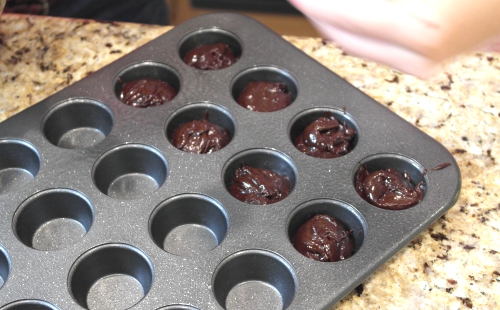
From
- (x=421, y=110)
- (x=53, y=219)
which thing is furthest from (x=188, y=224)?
(x=421, y=110)

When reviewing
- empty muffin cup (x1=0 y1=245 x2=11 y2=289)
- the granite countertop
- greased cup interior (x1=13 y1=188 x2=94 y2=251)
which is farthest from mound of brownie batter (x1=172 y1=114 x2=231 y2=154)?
empty muffin cup (x1=0 y1=245 x2=11 y2=289)

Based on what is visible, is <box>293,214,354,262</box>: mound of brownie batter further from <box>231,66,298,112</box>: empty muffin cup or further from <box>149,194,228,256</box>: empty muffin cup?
<box>231,66,298,112</box>: empty muffin cup

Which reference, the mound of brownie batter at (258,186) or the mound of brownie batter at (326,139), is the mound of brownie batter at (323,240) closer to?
the mound of brownie batter at (258,186)

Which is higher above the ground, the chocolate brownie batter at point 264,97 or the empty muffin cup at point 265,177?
the chocolate brownie batter at point 264,97

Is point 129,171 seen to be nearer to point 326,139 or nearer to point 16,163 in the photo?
point 16,163

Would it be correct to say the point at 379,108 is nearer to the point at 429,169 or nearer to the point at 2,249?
the point at 429,169

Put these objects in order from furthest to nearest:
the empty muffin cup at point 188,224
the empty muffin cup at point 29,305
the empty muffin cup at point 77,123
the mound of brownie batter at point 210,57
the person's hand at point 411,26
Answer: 1. the mound of brownie batter at point 210,57
2. the empty muffin cup at point 77,123
3. the empty muffin cup at point 188,224
4. the empty muffin cup at point 29,305
5. the person's hand at point 411,26

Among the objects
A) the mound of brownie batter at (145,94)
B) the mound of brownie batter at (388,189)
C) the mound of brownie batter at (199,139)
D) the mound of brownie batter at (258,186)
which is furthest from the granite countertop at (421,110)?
the mound of brownie batter at (199,139)
